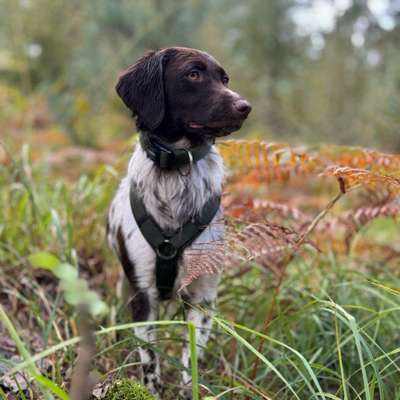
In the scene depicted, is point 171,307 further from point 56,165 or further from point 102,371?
point 56,165

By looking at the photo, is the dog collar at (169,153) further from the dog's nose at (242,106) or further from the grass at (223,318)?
the grass at (223,318)

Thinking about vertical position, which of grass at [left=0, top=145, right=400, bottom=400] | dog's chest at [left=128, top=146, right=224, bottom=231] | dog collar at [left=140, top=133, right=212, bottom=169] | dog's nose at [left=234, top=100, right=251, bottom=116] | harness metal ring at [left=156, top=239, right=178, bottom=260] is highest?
dog's nose at [left=234, top=100, right=251, bottom=116]

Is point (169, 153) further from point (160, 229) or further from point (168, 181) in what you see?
point (160, 229)

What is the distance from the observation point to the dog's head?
2.79m

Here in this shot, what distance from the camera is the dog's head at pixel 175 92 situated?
279 centimetres

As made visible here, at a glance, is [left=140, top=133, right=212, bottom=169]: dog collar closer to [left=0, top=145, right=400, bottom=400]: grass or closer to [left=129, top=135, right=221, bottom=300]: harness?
[left=129, top=135, right=221, bottom=300]: harness

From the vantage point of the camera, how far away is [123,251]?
118 inches

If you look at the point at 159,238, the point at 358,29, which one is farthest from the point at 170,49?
the point at 358,29

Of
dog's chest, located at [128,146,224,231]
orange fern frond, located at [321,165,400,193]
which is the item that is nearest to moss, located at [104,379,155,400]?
dog's chest, located at [128,146,224,231]

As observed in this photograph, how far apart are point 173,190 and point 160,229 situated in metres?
0.22

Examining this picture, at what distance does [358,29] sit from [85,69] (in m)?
9.07

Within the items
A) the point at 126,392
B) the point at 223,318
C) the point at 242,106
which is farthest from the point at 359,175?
the point at 126,392

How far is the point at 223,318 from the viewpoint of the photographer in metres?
2.61

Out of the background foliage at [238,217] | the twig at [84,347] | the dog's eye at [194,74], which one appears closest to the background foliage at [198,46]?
the background foliage at [238,217]
